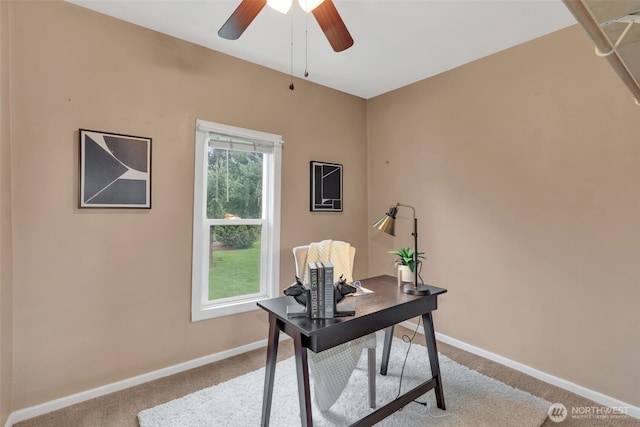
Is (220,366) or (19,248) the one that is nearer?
(19,248)

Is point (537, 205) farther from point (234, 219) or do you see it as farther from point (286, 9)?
point (234, 219)

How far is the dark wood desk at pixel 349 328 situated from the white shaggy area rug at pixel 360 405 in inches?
6.1

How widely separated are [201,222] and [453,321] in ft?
8.23

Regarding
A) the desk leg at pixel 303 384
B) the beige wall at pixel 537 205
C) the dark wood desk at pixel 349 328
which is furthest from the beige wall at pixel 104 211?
the beige wall at pixel 537 205

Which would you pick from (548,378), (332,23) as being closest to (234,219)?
(332,23)

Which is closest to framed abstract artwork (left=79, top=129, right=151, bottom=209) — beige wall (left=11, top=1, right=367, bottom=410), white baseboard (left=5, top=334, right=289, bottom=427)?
beige wall (left=11, top=1, right=367, bottom=410)

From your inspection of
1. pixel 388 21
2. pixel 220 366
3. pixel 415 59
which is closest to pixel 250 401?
pixel 220 366

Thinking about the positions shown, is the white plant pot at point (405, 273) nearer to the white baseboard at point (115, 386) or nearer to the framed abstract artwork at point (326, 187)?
the framed abstract artwork at point (326, 187)

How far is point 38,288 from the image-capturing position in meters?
1.91

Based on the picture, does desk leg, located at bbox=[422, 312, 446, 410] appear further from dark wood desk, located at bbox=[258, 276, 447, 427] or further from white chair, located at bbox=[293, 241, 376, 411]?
white chair, located at bbox=[293, 241, 376, 411]

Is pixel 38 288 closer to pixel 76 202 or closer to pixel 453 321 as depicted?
pixel 76 202

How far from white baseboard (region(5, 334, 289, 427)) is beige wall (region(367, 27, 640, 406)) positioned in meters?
2.07

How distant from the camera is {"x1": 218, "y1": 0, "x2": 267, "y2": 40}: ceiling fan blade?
1491 mm

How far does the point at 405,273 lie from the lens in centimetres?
221
